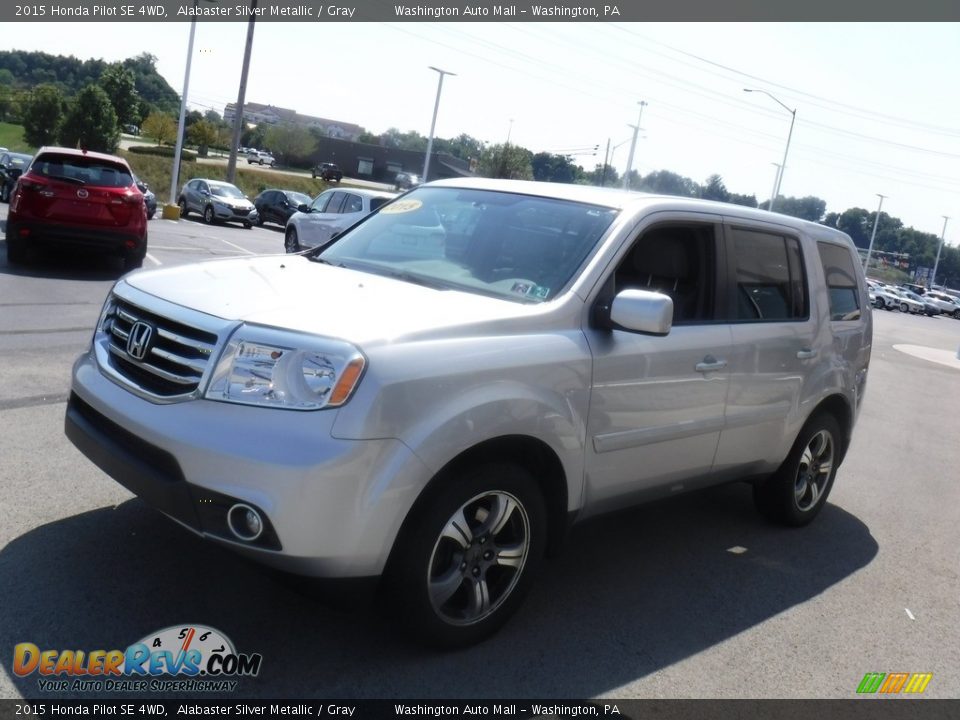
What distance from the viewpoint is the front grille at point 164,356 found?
329 cm

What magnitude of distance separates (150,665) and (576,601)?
192 cm

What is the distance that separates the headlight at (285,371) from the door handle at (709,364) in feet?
6.60

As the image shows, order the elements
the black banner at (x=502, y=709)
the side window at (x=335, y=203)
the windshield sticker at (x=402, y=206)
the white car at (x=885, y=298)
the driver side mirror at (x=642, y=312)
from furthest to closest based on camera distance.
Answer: the white car at (x=885, y=298) < the side window at (x=335, y=203) < the windshield sticker at (x=402, y=206) < the driver side mirror at (x=642, y=312) < the black banner at (x=502, y=709)

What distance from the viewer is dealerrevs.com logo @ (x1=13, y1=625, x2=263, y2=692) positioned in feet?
10.1

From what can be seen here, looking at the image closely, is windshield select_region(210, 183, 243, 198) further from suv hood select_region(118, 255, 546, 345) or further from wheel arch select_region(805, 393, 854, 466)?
suv hood select_region(118, 255, 546, 345)

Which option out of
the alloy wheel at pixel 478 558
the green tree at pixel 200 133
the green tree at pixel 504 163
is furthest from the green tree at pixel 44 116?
the alloy wheel at pixel 478 558

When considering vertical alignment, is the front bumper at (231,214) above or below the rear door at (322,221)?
below

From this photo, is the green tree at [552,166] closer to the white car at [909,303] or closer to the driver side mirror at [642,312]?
the white car at [909,303]

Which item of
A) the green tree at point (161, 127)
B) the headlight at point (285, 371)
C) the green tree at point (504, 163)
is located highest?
the green tree at point (504, 163)

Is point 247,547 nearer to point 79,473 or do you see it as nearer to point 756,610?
point 79,473

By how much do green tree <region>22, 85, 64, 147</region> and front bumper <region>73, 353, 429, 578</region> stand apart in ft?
282

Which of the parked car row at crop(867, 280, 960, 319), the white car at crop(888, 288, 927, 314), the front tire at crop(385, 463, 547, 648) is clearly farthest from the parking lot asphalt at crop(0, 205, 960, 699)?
the white car at crop(888, 288, 927, 314)

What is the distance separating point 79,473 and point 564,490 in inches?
108

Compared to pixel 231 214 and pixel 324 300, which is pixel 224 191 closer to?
pixel 231 214
